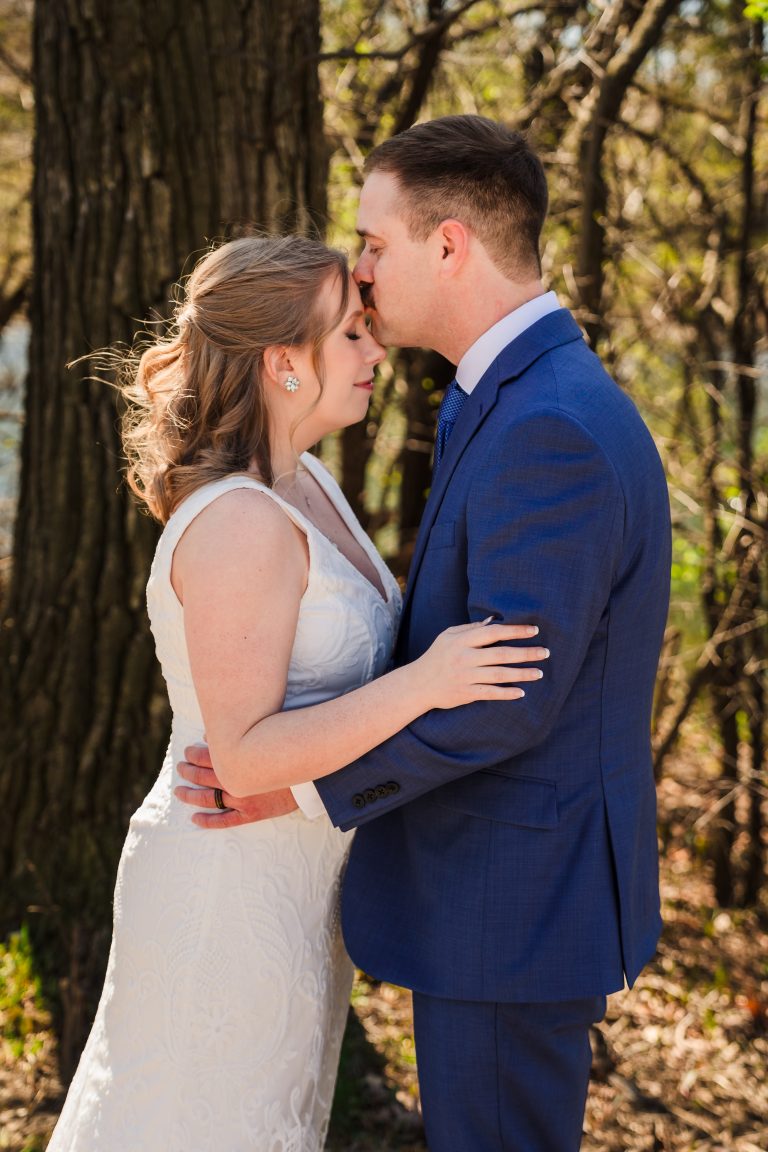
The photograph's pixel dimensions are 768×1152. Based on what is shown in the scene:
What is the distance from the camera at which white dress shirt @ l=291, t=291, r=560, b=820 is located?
217 cm

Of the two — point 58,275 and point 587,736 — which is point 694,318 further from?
point 587,736

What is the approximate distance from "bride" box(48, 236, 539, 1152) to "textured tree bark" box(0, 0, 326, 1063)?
113 cm

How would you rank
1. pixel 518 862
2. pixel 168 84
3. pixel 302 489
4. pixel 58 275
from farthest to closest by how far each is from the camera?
1. pixel 58 275
2. pixel 168 84
3. pixel 302 489
4. pixel 518 862

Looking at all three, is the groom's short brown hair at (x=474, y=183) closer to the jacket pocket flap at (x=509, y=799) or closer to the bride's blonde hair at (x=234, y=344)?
the bride's blonde hair at (x=234, y=344)

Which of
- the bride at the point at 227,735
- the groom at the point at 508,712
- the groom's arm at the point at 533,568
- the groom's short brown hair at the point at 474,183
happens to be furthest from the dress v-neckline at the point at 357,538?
the groom's short brown hair at the point at 474,183

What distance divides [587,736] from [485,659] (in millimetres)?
303

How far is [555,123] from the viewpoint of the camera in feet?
16.4

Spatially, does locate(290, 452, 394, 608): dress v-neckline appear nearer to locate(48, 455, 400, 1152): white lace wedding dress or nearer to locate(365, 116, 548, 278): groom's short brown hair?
locate(48, 455, 400, 1152): white lace wedding dress

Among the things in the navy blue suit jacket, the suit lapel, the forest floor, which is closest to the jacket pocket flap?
the navy blue suit jacket

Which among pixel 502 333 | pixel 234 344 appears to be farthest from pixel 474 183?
pixel 234 344

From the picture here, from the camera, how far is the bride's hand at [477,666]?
1868 mm

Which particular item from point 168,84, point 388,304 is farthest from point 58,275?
point 388,304

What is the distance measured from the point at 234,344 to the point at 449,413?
1.49 feet

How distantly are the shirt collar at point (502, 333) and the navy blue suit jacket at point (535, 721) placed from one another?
0.05 meters
